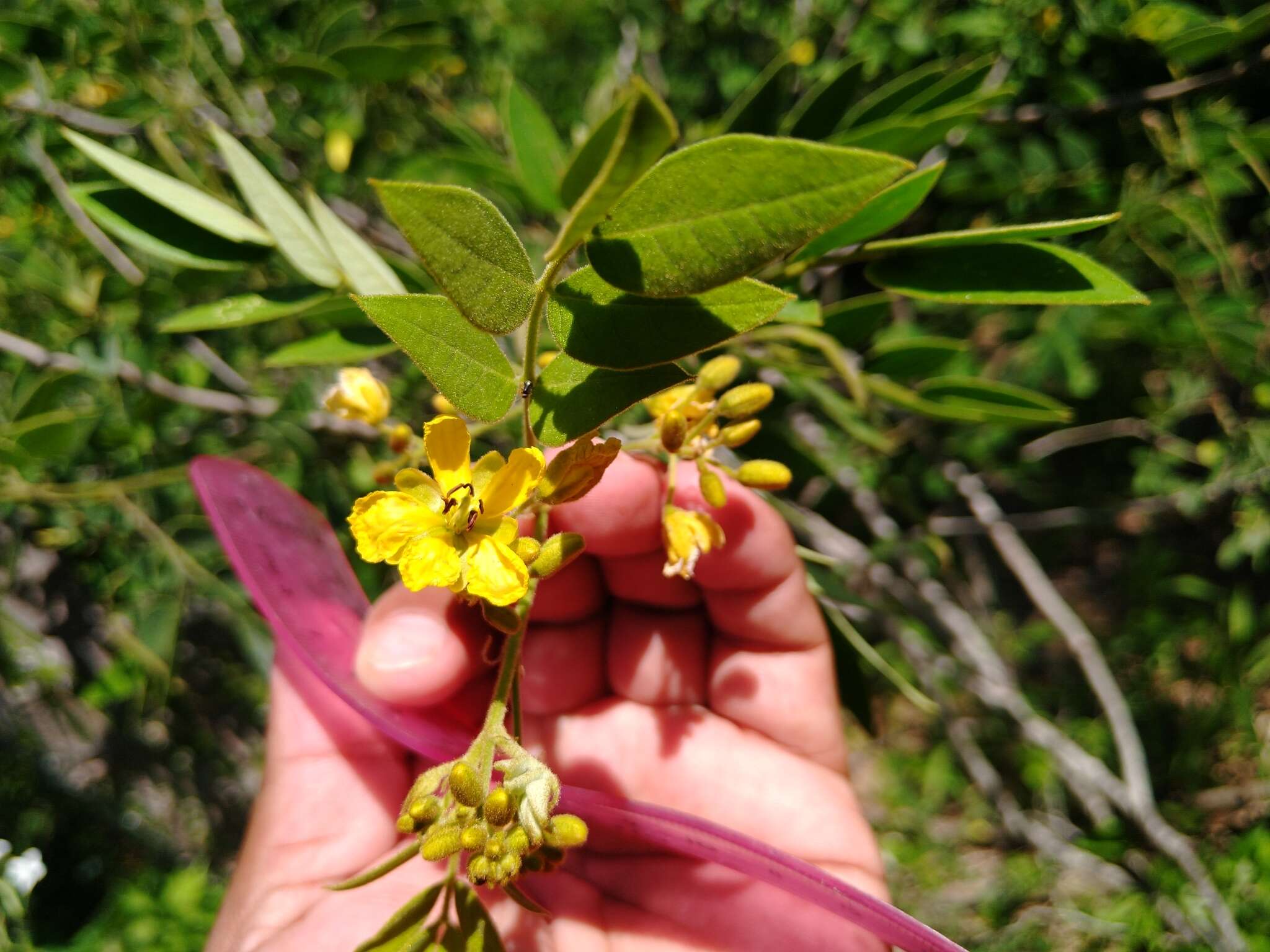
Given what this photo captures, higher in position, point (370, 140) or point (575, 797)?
point (370, 140)

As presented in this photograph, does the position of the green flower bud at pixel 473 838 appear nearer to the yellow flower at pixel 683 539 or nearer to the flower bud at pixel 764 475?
the yellow flower at pixel 683 539

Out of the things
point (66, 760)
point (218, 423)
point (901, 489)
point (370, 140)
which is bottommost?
point (66, 760)

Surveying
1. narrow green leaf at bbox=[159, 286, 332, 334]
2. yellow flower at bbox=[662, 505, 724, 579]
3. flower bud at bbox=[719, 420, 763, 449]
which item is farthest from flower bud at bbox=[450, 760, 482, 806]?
narrow green leaf at bbox=[159, 286, 332, 334]

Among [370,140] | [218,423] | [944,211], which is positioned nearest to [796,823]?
[944,211]

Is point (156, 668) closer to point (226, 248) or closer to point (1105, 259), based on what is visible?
point (226, 248)

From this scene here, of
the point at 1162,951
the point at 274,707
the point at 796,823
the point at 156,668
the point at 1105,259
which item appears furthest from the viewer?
the point at 1162,951

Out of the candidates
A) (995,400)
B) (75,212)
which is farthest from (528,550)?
(75,212)
